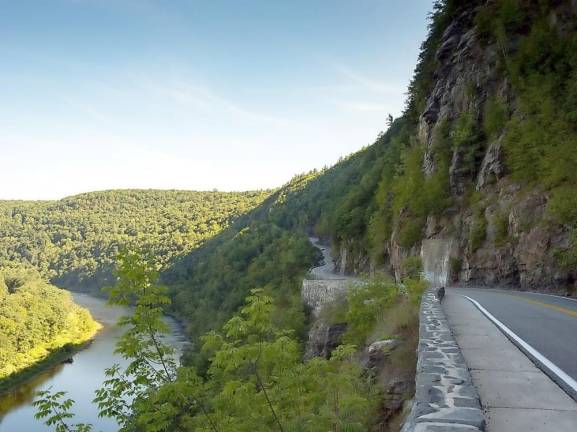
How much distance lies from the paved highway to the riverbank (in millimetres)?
45782

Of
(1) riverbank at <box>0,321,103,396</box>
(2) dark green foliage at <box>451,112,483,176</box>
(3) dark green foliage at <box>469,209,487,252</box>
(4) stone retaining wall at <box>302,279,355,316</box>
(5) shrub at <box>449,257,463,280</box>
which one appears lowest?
(1) riverbank at <box>0,321,103,396</box>

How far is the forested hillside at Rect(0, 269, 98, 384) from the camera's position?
52.2 meters

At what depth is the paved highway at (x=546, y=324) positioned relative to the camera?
6797mm

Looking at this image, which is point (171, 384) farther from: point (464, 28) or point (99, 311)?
point (99, 311)

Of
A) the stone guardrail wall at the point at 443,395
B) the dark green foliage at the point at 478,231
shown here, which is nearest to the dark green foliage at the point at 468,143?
the dark green foliage at the point at 478,231

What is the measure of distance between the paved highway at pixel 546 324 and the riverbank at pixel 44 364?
150 feet

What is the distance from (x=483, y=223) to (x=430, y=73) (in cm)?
1989

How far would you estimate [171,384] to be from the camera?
769 cm

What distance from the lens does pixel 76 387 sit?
42.5m

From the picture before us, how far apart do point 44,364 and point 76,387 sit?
13317mm

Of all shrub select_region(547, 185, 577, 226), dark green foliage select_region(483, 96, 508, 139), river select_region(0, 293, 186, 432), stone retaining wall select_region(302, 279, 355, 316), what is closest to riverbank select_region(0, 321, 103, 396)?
river select_region(0, 293, 186, 432)

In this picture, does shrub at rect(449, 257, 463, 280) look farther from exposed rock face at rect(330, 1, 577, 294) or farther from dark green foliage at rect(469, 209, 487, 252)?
dark green foliage at rect(469, 209, 487, 252)

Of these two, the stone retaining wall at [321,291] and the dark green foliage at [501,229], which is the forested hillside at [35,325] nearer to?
the stone retaining wall at [321,291]

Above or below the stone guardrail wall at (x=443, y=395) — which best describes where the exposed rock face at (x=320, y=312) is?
below
